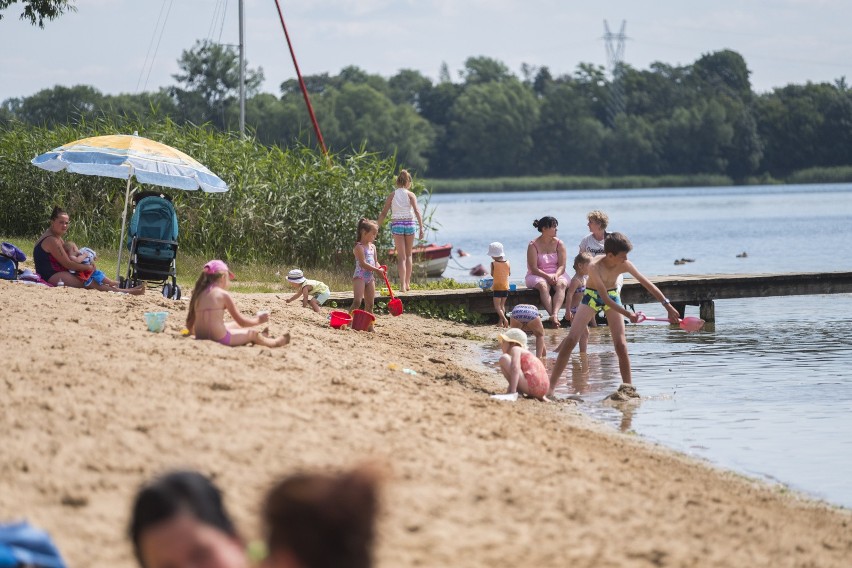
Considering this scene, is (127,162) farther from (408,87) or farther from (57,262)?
(408,87)

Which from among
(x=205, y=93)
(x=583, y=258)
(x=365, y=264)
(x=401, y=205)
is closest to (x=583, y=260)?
(x=583, y=258)

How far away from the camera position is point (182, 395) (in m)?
6.94

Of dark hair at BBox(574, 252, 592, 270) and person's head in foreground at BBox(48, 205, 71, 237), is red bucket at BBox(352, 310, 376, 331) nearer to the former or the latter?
dark hair at BBox(574, 252, 592, 270)

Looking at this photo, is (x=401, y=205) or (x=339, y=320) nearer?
(x=339, y=320)

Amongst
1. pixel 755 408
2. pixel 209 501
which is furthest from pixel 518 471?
pixel 755 408

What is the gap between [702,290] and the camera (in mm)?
18281

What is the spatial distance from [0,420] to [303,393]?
2.04 m

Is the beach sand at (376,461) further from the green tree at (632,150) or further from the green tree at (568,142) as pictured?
the green tree at (568,142)

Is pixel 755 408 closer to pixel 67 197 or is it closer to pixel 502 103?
pixel 67 197

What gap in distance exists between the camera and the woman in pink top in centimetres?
1593

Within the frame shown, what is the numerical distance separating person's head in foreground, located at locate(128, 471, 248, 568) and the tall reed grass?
1622 cm

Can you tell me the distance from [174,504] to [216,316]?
680cm

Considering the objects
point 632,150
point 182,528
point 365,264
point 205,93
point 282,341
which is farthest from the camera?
point 632,150

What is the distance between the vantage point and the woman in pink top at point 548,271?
15.9 metres
